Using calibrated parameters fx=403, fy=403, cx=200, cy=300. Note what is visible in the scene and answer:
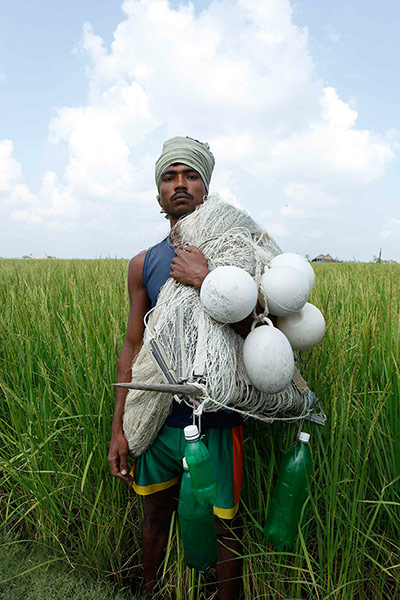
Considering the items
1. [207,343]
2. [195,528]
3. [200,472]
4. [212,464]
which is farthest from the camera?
[212,464]

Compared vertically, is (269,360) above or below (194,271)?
below

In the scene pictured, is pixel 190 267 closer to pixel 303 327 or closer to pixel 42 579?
pixel 303 327

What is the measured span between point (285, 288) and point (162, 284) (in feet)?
1.54

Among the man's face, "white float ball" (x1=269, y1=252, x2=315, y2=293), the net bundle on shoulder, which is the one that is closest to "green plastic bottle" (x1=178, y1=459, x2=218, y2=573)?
the net bundle on shoulder

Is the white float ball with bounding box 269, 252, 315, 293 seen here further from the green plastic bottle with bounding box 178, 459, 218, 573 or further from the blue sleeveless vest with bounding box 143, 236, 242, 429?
the green plastic bottle with bounding box 178, 459, 218, 573

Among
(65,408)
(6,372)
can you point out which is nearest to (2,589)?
(65,408)

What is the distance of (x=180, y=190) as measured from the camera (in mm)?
1434

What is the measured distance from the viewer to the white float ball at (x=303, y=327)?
1071mm

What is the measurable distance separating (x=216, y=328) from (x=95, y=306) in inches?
54.0

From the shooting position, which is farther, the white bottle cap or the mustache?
the mustache

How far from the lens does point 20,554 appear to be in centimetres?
161

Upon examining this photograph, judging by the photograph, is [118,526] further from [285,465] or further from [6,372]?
[6,372]

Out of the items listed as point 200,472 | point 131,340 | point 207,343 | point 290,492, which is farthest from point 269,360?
point 131,340

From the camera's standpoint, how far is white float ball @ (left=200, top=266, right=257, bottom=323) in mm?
930
